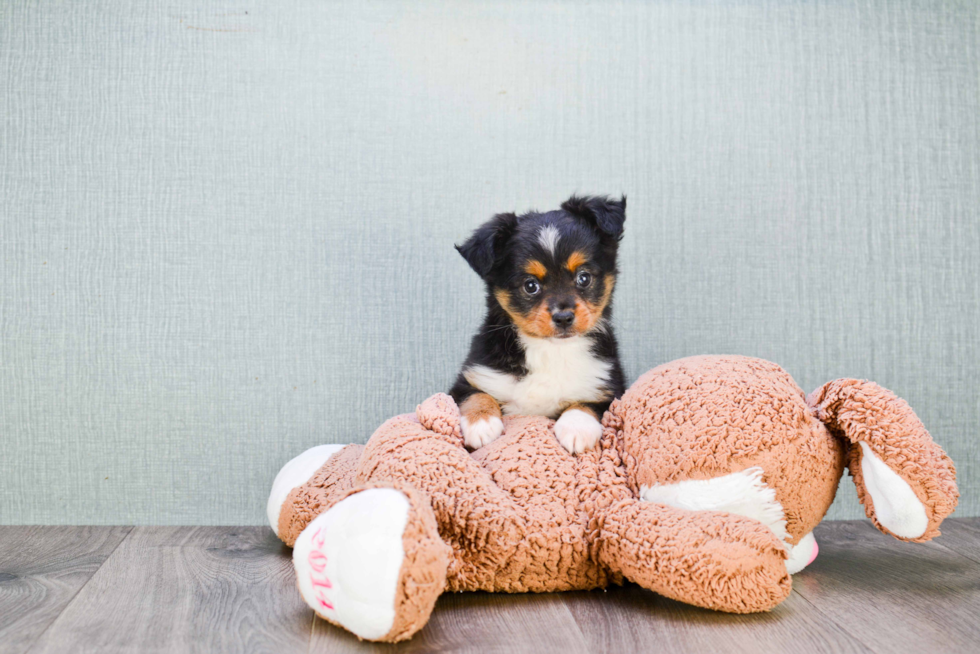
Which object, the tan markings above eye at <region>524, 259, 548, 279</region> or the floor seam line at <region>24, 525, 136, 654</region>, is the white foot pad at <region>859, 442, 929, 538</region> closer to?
the tan markings above eye at <region>524, 259, 548, 279</region>

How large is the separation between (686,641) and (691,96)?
1.64 meters

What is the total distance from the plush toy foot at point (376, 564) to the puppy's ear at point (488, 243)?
0.71m

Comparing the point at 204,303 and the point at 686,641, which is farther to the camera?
the point at 204,303

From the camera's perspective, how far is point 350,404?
226cm

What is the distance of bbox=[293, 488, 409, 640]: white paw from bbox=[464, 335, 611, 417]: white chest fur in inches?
25.5

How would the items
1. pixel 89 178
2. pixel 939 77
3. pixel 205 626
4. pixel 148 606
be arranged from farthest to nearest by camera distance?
1. pixel 939 77
2. pixel 89 178
3. pixel 148 606
4. pixel 205 626

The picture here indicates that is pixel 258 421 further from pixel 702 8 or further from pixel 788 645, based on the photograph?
pixel 702 8

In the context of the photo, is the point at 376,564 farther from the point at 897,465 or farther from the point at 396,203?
the point at 396,203

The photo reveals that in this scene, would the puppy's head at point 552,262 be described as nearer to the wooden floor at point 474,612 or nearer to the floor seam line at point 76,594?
the wooden floor at point 474,612

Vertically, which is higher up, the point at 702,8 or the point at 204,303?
the point at 702,8

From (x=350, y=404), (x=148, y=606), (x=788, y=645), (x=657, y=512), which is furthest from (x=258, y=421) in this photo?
(x=788, y=645)

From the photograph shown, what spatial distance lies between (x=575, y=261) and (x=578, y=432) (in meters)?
0.42

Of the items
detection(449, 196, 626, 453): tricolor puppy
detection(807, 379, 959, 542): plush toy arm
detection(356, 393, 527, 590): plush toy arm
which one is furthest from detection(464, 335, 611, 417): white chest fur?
detection(807, 379, 959, 542): plush toy arm

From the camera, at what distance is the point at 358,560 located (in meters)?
1.18
